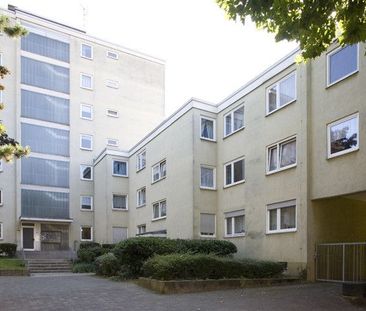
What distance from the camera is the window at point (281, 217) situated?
17.2 metres

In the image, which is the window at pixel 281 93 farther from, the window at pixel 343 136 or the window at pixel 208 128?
the window at pixel 208 128

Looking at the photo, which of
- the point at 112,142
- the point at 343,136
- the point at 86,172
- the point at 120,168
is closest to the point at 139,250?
the point at 343,136

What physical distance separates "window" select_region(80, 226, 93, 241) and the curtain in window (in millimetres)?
24094

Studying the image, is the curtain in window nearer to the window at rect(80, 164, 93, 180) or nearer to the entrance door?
the window at rect(80, 164, 93, 180)

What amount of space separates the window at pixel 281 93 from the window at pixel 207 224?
6.55 m

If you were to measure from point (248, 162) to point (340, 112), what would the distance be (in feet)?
20.0

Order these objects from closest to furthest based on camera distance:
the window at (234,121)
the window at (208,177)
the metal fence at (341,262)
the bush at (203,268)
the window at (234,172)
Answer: the bush at (203,268)
the metal fence at (341,262)
the window at (234,172)
the window at (234,121)
the window at (208,177)

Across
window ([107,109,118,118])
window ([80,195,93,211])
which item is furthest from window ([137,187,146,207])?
window ([107,109,118,118])

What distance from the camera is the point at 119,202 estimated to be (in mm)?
35406

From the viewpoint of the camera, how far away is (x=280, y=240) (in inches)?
694

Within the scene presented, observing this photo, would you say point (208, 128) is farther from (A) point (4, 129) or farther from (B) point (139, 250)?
(A) point (4, 129)

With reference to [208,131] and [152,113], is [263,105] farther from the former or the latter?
[152,113]

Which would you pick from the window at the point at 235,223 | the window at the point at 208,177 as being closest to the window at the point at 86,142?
the window at the point at 208,177

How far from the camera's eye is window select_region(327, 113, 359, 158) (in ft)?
47.9
